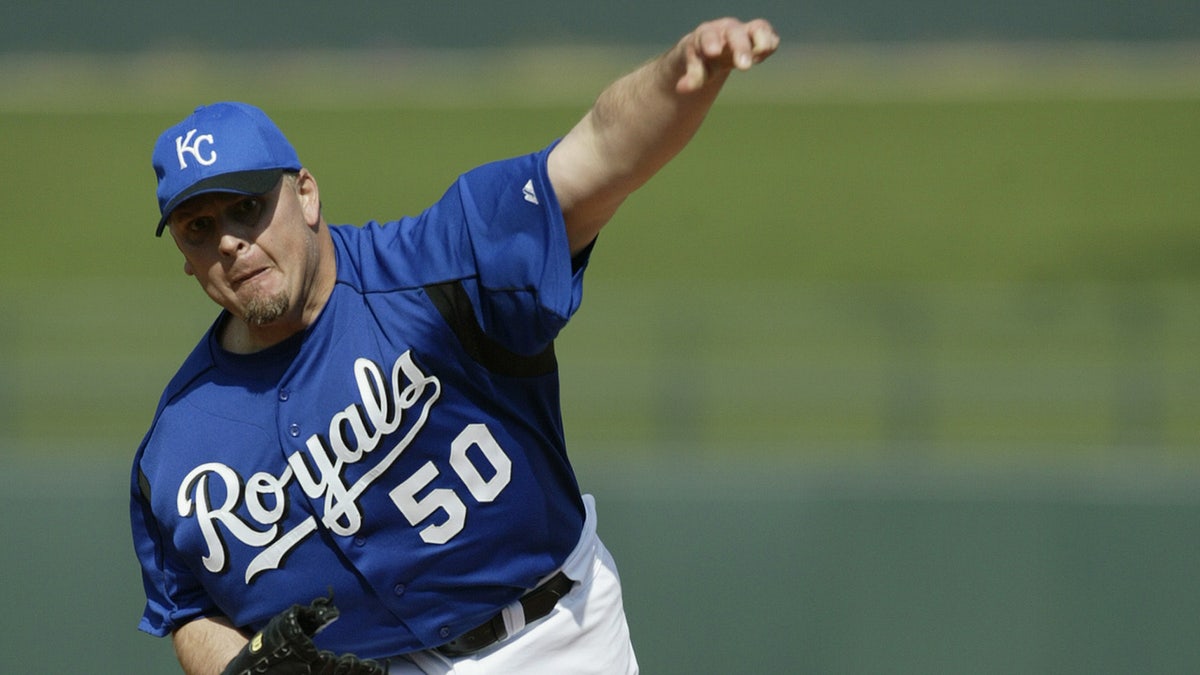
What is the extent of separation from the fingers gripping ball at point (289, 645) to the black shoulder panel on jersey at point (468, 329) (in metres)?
0.60

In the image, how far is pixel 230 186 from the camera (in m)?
3.19

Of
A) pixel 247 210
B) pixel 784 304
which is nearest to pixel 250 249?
pixel 247 210

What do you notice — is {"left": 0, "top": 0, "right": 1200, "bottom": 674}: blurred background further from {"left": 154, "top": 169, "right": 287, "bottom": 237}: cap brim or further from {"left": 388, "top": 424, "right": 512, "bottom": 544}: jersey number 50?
{"left": 154, "top": 169, "right": 287, "bottom": 237}: cap brim

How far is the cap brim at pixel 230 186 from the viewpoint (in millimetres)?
3184

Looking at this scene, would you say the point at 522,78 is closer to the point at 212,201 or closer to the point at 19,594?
the point at 19,594

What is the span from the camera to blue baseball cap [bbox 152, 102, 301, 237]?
321 centimetres

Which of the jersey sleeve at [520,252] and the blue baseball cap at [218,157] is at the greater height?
the blue baseball cap at [218,157]

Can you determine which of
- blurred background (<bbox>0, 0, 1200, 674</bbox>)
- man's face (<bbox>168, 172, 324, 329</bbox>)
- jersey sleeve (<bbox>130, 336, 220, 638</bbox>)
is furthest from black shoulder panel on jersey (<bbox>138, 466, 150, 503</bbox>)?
blurred background (<bbox>0, 0, 1200, 674</bbox>)

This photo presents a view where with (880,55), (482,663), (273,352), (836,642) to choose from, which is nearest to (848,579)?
(836,642)

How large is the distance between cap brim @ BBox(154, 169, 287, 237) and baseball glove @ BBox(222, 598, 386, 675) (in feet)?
2.83

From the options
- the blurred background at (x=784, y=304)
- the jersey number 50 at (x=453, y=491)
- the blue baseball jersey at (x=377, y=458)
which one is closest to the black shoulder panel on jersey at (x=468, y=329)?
the blue baseball jersey at (x=377, y=458)

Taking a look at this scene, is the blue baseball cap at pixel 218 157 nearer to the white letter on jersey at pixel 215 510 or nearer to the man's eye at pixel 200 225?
the man's eye at pixel 200 225

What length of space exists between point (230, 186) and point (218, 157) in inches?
3.2

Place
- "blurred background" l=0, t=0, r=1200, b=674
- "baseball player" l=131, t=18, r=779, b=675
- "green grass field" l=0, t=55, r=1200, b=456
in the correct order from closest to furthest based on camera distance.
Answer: "baseball player" l=131, t=18, r=779, b=675
"blurred background" l=0, t=0, r=1200, b=674
"green grass field" l=0, t=55, r=1200, b=456
